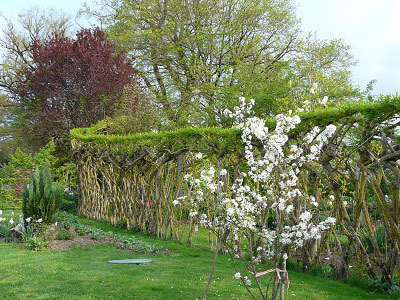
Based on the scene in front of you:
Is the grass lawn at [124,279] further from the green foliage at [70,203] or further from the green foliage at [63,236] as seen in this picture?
the green foliage at [70,203]

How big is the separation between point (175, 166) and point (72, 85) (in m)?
8.58

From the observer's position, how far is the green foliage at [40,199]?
7.75m

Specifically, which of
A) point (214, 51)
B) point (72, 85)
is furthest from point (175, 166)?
point (214, 51)

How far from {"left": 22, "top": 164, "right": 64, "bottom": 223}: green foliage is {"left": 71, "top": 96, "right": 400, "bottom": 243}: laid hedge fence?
2.00 meters

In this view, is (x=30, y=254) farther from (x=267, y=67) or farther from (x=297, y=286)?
(x=267, y=67)

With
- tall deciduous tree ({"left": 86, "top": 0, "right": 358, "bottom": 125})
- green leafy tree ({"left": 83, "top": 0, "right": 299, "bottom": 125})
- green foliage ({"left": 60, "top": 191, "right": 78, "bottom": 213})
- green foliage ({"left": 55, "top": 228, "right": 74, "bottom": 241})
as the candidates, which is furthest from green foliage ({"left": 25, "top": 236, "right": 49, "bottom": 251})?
green leafy tree ({"left": 83, "top": 0, "right": 299, "bottom": 125})

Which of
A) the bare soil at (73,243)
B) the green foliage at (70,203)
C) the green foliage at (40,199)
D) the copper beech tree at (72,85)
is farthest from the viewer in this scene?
the copper beech tree at (72,85)

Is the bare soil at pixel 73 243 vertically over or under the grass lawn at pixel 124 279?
over

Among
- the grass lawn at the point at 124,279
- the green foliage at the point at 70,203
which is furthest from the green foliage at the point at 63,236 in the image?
the green foliage at the point at 70,203

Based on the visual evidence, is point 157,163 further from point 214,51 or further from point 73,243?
point 214,51

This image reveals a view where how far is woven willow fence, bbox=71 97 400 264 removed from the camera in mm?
4820

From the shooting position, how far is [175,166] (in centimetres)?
836

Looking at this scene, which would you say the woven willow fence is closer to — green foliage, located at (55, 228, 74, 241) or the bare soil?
the bare soil

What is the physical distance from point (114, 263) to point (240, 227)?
9.50ft
